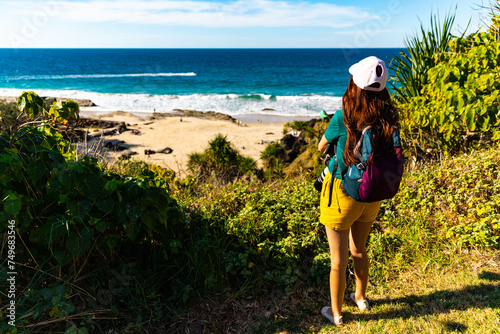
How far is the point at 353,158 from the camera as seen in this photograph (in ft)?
7.18

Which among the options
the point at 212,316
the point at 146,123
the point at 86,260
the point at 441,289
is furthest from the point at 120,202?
the point at 146,123

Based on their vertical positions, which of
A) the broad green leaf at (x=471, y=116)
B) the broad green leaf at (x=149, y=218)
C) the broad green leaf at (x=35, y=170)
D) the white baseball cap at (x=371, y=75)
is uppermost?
the white baseball cap at (x=371, y=75)

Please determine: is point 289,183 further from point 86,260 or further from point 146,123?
point 146,123

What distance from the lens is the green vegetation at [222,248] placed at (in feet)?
8.13

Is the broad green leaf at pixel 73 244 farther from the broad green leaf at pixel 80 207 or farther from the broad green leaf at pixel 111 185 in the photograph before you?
the broad green leaf at pixel 111 185

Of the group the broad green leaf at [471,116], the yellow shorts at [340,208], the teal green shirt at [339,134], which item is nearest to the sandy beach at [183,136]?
the broad green leaf at [471,116]

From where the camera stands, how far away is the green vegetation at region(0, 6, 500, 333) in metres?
2.48

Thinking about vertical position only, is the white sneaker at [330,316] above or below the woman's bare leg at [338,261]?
below

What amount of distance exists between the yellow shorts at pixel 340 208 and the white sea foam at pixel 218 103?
2459 cm

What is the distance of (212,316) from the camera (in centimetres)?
283

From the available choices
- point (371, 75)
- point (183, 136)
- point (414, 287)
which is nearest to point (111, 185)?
point (371, 75)

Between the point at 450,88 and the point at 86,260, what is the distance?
473 cm

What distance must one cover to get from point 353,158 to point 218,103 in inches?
1234

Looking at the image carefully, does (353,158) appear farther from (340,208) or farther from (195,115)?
(195,115)
